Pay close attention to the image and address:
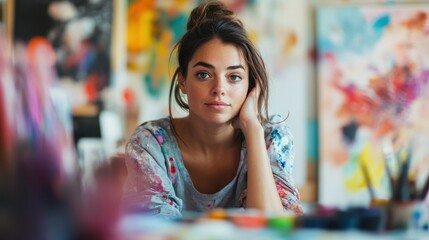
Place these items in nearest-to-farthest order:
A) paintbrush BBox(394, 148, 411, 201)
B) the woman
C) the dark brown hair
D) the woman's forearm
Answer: paintbrush BBox(394, 148, 411, 201) → the woman's forearm → the woman → the dark brown hair

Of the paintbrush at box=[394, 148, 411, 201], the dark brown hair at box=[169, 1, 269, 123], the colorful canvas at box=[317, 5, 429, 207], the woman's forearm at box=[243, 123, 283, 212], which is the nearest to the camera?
the paintbrush at box=[394, 148, 411, 201]

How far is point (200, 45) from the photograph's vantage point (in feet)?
5.12

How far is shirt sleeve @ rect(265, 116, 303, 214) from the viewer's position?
1383 millimetres

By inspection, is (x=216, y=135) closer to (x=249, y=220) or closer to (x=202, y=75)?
(x=202, y=75)

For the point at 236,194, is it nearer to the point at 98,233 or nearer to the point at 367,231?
the point at 367,231

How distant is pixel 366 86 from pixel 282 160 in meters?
1.53

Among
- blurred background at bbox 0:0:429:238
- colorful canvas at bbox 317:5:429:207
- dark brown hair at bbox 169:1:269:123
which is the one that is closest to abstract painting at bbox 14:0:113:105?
blurred background at bbox 0:0:429:238

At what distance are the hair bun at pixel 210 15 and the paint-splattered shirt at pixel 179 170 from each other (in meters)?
0.29

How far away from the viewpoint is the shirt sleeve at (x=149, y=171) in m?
1.33

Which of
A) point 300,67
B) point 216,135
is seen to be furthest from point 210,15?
point 300,67

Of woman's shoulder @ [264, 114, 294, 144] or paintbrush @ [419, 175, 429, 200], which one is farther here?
woman's shoulder @ [264, 114, 294, 144]

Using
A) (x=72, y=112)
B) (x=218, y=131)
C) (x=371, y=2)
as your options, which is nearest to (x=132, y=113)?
(x=72, y=112)

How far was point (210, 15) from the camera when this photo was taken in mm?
1647

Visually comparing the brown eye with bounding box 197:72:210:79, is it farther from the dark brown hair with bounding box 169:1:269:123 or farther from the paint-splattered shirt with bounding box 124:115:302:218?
the paint-splattered shirt with bounding box 124:115:302:218
